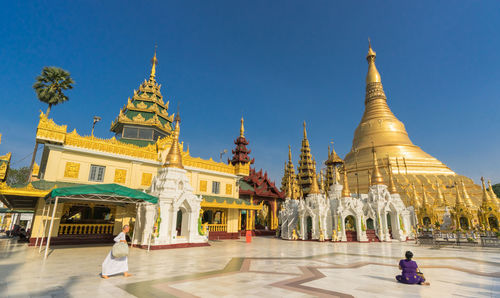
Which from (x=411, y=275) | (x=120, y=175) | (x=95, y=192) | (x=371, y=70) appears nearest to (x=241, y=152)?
(x=120, y=175)

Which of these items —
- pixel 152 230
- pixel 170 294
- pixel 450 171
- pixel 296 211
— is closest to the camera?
pixel 170 294

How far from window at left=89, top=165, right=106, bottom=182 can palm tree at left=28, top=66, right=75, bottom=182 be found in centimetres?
709

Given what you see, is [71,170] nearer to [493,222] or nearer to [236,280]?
[236,280]

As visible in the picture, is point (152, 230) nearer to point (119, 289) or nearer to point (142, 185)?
point (142, 185)

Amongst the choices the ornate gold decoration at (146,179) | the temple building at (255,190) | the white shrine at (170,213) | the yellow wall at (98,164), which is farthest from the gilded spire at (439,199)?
the ornate gold decoration at (146,179)

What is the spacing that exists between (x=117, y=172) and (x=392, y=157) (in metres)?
46.9

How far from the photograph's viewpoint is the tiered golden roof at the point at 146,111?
27641mm

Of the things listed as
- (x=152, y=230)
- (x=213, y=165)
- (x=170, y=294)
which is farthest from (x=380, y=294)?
(x=213, y=165)

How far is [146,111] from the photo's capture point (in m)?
28.8

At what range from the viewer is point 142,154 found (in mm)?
22250

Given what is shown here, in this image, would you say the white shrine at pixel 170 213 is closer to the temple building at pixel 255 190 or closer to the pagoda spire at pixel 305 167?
the temple building at pixel 255 190

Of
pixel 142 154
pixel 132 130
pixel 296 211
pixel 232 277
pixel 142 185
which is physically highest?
pixel 132 130

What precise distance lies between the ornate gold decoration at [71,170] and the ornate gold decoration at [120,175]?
2.66m

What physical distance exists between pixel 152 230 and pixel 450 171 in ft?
179
